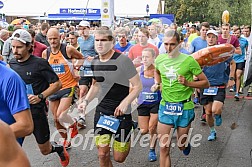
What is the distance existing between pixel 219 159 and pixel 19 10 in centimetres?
2628

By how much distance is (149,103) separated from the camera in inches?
219

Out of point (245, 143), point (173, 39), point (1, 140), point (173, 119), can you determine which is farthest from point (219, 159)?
point (1, 140)

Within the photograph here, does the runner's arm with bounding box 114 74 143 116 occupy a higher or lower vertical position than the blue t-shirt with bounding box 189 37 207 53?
lower

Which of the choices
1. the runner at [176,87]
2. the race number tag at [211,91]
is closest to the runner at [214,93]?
the race number tag at [211,91]

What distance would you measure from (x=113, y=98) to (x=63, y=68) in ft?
6.17

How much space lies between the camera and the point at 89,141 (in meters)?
6.56

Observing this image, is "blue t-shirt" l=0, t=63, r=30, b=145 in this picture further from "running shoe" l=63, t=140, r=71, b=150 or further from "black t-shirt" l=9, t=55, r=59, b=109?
"running shoe" l=63, t=140, r=71, b=150

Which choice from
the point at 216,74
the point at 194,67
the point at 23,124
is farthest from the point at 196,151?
the point at 23,124

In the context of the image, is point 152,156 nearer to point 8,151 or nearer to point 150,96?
point 150,96

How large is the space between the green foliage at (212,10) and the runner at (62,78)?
42.0 meters

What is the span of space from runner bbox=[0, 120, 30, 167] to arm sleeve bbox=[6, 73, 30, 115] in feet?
3.36

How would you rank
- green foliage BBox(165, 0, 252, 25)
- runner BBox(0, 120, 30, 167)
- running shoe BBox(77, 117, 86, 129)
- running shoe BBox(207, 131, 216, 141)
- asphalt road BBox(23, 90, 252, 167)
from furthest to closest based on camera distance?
1. green foliage BBox(165, 0, 252, 25)
2. running shoe BBox(77, 117, 86, 129)
3. running shoe BBox(207, 131, 216, 141)
4. asphalt road BBox(23, 90, 252, 167)
5. runner BBox(0, 120, 30, 167)

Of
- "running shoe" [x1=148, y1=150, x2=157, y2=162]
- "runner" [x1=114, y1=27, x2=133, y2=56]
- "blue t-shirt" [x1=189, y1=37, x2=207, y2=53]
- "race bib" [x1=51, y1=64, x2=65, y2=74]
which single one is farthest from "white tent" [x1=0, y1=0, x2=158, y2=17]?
"running shoe" [x1=148, y1=150, x2=157, y2=162]

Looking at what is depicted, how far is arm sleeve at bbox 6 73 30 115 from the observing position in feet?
9.18
